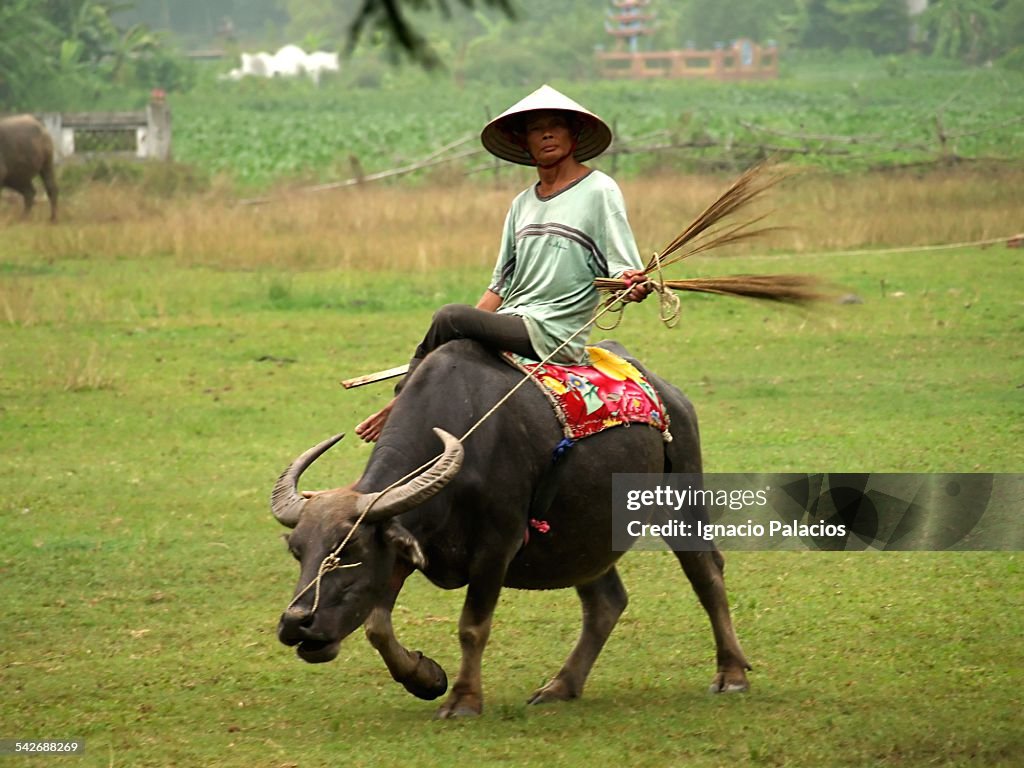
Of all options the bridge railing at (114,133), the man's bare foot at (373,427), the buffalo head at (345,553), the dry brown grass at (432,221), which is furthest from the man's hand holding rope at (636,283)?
the bridge railing at (114,133)

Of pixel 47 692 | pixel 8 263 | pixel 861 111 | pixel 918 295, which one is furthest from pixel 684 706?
pixel 861 111

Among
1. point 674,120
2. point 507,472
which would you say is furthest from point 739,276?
point 674,120

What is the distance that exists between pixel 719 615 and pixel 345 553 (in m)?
1.64

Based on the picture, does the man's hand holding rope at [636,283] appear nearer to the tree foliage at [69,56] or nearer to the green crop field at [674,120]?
the green crop field at [674,120]

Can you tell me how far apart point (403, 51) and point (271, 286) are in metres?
12.0

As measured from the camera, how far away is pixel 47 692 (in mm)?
6176

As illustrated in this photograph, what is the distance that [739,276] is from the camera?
6203 millimetres

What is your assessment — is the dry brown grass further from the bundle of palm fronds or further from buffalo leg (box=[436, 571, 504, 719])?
buffalo leg (box=[436, 571, 504, 719])

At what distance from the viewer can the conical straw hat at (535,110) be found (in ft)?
19.9

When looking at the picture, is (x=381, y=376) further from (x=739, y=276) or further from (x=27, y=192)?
(x=27, y=192)

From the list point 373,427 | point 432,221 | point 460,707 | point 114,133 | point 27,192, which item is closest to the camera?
point 460,707

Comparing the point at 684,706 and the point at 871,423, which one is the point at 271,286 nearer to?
the point at 871,423

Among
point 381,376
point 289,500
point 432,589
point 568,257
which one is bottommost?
point 432,589

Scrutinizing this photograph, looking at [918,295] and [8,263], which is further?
[8,263]
